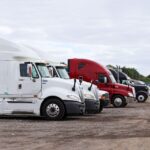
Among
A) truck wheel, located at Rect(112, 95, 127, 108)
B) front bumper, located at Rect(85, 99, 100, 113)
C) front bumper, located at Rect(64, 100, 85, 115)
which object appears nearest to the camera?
front bumper, located at Rect(64, 100, 85, 115)

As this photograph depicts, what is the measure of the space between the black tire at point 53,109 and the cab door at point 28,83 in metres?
0.60

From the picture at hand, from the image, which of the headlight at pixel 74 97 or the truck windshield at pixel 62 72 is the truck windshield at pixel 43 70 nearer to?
the headlight at pixel 74 97

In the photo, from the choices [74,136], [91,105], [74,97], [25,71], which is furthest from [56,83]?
[74,136]

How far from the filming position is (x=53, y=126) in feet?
57.7

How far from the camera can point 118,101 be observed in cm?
3269

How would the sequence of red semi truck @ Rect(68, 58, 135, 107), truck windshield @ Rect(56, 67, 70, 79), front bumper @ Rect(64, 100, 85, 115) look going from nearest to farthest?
front bumper @ Rect(64, 100, 85, 115) < truck windshield @ Rect(56, 67, 70, 79) < red semi truck @ Rect(68, 58, 135, 107)

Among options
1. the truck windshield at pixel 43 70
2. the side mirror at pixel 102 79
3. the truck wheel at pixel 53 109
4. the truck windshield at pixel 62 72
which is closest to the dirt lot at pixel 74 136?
the truck wheel at pixel 53 109

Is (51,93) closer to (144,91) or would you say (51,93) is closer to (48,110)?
(48,110)

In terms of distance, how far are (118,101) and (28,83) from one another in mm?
12896

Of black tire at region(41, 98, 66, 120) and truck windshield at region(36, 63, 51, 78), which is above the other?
truck windshield at region(36, 63, 51, 78)

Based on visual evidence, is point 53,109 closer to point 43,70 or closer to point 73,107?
point 73,107

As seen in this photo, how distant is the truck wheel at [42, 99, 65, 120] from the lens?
20125mm

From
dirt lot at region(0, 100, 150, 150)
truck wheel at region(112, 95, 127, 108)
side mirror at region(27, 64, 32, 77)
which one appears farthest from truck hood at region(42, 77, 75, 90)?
truck wheel at region(112, 95, 127, 108)

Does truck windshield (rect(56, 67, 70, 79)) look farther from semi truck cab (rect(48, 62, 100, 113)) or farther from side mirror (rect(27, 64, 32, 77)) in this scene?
side mirror (rect(27, 64, 32, 77))
